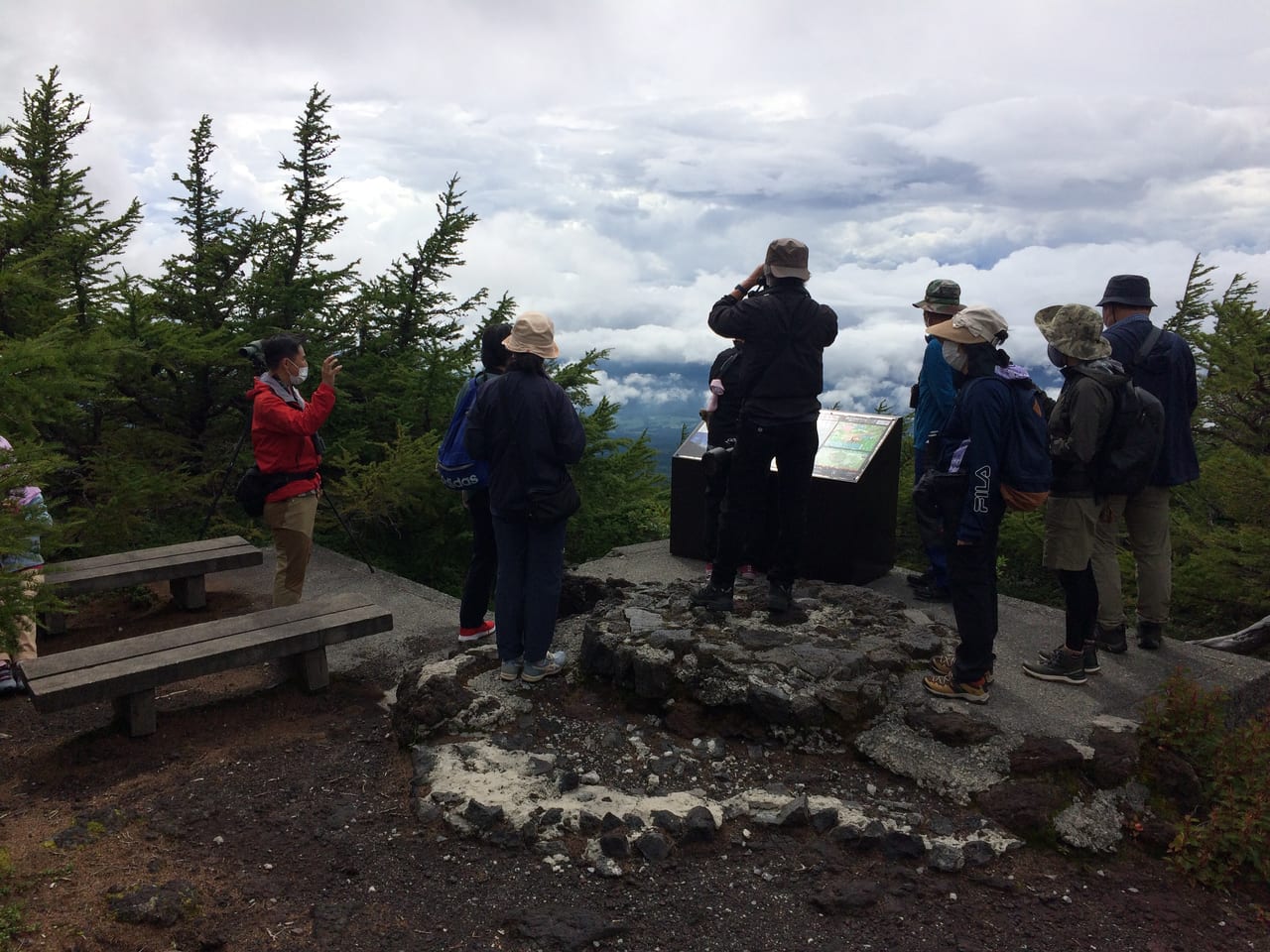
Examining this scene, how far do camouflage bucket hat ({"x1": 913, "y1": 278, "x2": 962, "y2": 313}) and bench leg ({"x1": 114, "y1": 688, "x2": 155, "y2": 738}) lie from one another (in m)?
4.94

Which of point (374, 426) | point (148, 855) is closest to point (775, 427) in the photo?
point (148, 855)

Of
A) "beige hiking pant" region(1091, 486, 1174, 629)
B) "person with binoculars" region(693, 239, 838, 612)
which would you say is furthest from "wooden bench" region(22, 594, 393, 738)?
"beige hiking pant" region(1091, 486, 1174, 629)

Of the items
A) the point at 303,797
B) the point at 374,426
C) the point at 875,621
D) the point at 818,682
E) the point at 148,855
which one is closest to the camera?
the point at 148,855

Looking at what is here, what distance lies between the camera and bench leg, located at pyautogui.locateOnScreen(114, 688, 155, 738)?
483cm

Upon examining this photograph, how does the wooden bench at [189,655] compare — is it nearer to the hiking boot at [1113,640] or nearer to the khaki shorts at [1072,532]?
the khaki shorts at [1072,532]

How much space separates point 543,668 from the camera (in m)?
4.98

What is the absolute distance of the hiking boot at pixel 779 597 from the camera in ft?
17.4

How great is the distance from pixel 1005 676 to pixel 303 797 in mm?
3665

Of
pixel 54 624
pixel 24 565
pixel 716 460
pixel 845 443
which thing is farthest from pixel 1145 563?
pixel 54 624

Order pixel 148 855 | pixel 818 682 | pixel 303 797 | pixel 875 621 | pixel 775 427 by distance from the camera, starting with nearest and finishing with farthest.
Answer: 1. pixel 148 855
2. pixel 303 797
3. pixel 818 682
4. pixel 775 427
5. pixel 875 621

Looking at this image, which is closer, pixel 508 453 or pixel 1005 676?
pixel 508 453

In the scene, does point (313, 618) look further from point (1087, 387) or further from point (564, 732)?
point (1087, 387)

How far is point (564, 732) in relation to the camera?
→ 4.55 metres

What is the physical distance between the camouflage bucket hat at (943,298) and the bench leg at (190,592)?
5.51 m
